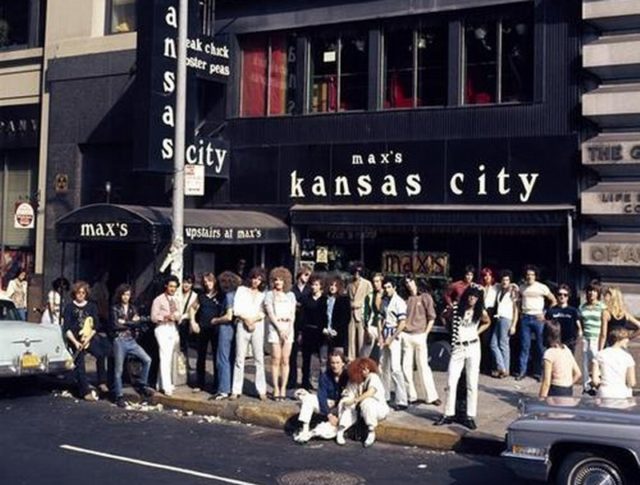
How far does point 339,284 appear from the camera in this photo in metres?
12.9

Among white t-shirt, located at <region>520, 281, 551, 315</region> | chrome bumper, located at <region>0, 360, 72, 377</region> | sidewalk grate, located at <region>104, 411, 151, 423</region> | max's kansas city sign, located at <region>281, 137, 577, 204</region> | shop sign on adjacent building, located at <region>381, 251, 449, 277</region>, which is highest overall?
max's kansas city sign, located at <region>281, 137, 577, 204</region>

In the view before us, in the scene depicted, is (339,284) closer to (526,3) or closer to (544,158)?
(544,158)

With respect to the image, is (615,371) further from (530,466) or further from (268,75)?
(268,75)

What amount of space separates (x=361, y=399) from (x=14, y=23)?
53.6ft

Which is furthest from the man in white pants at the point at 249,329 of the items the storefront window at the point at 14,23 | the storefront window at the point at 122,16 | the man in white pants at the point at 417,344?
the storefront window at the point at 14,23

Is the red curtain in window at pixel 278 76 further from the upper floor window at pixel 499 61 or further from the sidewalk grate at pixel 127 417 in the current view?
the sidewalk grate at pixel 127 417

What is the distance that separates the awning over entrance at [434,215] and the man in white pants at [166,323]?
4418 mm

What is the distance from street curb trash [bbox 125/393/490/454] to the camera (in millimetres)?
10117

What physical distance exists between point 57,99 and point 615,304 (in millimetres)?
13411

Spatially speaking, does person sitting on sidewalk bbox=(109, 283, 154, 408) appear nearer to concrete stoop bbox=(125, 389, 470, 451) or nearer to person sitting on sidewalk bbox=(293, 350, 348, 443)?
concrete stoop bbox=(125, 389, 470, 451)

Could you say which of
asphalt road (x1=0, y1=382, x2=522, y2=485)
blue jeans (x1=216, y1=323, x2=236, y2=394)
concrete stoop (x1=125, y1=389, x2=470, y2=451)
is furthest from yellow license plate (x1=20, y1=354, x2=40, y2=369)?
blue jeans (x1=216, y1=323, x2=236, y2=394)

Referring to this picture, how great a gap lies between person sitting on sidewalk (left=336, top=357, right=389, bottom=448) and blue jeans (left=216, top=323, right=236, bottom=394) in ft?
8.70

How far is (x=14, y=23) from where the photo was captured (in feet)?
74.1

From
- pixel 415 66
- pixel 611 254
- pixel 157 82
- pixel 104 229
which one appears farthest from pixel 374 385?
pixel 157 82
